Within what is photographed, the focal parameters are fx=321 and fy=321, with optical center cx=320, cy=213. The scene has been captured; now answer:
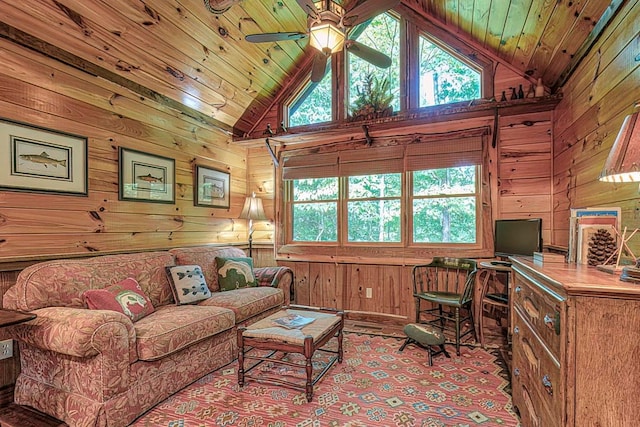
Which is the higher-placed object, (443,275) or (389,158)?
(389,158)

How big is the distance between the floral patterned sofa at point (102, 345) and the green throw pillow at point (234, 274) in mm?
617

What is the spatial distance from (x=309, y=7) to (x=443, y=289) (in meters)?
3.17

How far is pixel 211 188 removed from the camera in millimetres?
4141

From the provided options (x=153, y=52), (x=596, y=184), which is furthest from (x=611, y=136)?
(x=153, y=52)

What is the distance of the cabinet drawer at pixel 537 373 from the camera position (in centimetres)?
124

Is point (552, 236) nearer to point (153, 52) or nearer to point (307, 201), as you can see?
point (307, 201)

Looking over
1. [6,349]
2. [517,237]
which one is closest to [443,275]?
[517,237]

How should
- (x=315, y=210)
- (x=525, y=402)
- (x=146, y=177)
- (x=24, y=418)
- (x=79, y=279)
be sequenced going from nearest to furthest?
(x=525, y=402) < (x=24, y=418) < (x=79, y=279) < (x=146, y=177) < (x=315, y=210)

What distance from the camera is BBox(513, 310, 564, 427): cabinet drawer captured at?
1238 mm

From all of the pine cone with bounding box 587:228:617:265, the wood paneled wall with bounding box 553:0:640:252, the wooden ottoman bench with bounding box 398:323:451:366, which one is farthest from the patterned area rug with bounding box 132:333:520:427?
the wood paneled wall with bounding box 553:0:640:252

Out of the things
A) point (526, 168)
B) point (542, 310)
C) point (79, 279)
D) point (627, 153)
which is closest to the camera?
point (627, 153)

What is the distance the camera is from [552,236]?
131 inches

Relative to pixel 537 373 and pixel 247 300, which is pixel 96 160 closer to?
pixel 247 300

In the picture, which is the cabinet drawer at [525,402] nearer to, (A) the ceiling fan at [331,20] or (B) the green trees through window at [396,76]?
(A) the ceiling fan at [331,20]
